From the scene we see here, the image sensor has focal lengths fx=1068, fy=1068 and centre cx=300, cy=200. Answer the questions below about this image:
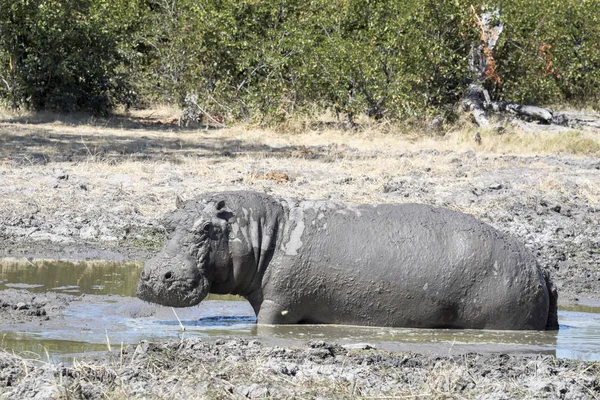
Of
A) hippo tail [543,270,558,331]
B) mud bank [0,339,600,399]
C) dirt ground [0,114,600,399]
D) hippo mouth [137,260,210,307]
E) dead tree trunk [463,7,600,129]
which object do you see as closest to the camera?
mud bank [0,339,600,399]

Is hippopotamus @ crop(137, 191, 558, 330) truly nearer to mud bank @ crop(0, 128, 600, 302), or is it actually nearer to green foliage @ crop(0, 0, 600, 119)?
mud bank @ crop(0, 128, 600, 302)

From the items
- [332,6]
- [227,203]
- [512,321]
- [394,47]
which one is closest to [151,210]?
[227,203]

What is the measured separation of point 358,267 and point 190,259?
50.2 inches

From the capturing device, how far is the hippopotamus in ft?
26.1

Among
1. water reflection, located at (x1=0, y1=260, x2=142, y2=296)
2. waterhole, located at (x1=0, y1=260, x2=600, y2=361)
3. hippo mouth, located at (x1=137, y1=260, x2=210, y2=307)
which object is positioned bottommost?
water reflection, located at (x1=0, y1=260, x2=142, y2=296)

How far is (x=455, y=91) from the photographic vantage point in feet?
77.9

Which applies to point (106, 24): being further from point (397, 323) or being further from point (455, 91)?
point (397, 323)

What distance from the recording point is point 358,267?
317 inches

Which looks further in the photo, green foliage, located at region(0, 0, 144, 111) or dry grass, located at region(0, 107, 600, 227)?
green foliage, located at region(0, 0, 144, 111)

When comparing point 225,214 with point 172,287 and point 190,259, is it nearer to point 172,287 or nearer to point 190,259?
point 190,259

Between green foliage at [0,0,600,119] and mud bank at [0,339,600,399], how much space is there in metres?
16.3

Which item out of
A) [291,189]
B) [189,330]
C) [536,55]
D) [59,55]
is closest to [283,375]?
[189,330]

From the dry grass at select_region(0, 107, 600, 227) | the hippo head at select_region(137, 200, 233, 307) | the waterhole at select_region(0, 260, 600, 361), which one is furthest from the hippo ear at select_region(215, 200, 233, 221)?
the dry grass at select_region(0, 107, 600, 227)

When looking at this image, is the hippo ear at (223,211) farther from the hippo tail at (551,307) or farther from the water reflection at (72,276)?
the hippo tail at (551,307)
